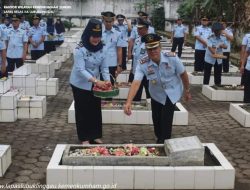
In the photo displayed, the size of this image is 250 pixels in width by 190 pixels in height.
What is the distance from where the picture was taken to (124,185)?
461 centimetres

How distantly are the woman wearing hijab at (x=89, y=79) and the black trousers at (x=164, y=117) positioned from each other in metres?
0.70

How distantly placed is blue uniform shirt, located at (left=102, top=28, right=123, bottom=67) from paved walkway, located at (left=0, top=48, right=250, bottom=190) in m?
1.27

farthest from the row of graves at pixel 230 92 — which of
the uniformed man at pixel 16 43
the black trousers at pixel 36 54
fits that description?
the black trousers at pixel 36 54

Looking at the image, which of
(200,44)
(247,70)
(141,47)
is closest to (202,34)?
(200,44)

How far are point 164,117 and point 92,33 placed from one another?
1.35 m

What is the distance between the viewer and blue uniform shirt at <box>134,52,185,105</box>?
5332 mm

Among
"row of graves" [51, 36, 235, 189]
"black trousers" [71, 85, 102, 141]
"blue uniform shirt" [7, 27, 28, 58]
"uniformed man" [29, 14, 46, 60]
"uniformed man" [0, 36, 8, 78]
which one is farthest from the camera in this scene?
"uniformed man" [29, 14, 46, 60]

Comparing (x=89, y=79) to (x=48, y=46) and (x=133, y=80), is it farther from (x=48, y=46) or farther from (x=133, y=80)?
(x=48, y=46)

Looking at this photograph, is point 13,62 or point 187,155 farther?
point 13,62

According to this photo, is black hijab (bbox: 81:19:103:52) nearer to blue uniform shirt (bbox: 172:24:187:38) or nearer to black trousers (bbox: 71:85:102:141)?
black trousers (bbox: 71:85:102:141)

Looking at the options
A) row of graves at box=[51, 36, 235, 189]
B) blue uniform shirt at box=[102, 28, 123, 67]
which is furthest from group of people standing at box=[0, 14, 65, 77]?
row of graves at box=[51, 36, 235, 189]

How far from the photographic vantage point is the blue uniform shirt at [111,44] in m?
8.34

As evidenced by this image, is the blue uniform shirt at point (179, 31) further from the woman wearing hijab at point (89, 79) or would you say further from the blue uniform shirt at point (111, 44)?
the woman wearing hijab at point (89, 79)

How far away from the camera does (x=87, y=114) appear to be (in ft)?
19.6
